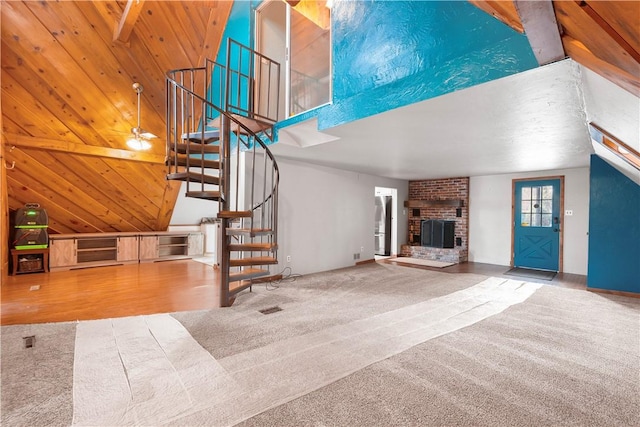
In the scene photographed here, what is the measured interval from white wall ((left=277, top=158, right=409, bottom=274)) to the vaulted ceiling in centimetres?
250

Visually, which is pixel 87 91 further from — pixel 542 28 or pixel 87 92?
pixel 542 28

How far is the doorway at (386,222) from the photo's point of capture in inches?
307

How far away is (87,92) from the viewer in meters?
4.32

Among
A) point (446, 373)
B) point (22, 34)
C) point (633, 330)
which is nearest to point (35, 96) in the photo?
point (22, 34)

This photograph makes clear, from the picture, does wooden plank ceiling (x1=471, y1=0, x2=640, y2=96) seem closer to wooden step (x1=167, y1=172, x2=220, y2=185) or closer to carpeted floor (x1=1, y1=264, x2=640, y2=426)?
carpeted floor (x1=1, y1=264, x2=640, y2=426)

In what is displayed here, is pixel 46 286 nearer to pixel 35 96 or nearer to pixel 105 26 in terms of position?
pixel 35 96

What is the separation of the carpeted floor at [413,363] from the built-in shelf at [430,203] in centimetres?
338

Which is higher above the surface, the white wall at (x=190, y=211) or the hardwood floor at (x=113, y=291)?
the white wall at (x=190, y=211)

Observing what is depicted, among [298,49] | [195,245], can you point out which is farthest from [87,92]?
[195,245]

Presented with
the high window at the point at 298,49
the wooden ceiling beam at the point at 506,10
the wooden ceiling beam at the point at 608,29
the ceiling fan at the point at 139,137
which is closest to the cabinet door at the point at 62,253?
the ceiling fan at the point at 139,137

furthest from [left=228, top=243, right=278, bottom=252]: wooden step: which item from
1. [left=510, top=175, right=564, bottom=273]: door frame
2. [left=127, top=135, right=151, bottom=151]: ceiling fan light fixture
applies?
[left=510, top=175, right=564, bottom=273]: door frame

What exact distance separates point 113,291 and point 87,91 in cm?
299

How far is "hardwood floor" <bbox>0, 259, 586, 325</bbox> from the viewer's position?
10.8 ft

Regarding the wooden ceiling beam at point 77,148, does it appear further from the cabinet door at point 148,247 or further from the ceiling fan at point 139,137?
the cabinet door at point 148,247
